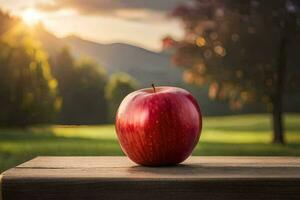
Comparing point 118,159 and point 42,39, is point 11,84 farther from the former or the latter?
point 118,159

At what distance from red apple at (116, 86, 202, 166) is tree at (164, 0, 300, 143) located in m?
8.26

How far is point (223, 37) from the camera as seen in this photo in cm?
1010

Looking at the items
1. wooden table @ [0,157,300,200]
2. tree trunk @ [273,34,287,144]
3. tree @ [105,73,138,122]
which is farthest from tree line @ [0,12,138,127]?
wooden table @ [0,157,300,200]

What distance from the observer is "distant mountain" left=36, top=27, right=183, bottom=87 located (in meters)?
9.38

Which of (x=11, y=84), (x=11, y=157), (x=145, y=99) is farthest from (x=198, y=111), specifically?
(x=11, y=84)

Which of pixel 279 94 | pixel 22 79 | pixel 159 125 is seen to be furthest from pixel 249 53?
pixel 159 125

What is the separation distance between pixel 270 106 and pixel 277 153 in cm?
153

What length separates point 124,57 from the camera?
9.50 m

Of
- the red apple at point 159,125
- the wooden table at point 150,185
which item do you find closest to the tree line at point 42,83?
the red apple at point 159,125

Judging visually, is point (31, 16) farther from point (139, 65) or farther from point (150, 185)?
point (150, 185)

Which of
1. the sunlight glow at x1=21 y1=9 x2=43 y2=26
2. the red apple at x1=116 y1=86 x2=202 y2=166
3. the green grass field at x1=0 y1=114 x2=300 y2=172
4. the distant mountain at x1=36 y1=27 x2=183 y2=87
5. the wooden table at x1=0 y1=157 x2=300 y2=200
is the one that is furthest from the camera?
the sunlight glow at x1=21 y1=9 x2=43 y2=26

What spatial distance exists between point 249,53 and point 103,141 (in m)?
2.87

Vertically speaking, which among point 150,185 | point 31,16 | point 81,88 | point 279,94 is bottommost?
point 279,94

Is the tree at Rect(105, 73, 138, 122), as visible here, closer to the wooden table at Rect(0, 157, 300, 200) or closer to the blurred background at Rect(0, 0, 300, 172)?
the blurred background at Rect(0, 0, 300, 172)
